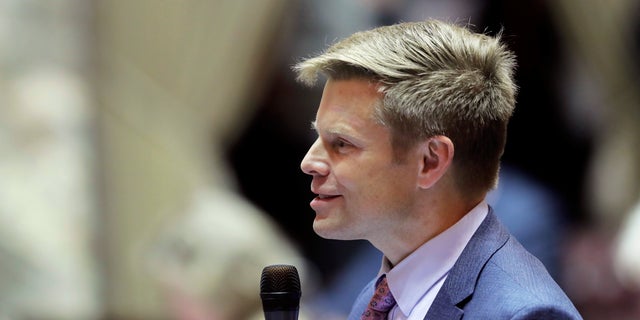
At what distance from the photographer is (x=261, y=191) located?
201 inches

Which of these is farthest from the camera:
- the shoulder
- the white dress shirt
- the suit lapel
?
the white dress shirt

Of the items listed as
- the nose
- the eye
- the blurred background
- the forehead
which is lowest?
the blurred background

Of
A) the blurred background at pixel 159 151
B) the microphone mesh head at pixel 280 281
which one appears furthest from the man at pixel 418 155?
the blurred background at pixel 159 151

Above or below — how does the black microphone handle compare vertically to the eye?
below

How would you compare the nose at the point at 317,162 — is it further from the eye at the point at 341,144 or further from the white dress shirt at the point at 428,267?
the white dress shirt at the point at 428,267

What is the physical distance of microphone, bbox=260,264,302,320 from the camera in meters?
2.33

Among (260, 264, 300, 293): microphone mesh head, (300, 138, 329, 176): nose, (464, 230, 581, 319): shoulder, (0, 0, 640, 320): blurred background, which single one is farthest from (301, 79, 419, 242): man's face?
(0, 0, 640, 320): blurred background

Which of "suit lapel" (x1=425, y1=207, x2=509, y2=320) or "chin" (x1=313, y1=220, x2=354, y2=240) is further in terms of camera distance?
"chin" (x1=313, y1=220, x2=354, y2=240)

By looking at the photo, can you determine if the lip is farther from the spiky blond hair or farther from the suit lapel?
the suit lapel

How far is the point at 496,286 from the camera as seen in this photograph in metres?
2.27

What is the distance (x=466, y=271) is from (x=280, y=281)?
0.42m

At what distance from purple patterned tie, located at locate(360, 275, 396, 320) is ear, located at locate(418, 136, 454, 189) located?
0.29 meters

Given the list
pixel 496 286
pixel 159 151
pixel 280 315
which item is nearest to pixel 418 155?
pixel 496 286

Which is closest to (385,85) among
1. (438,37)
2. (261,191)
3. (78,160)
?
(438,37)
